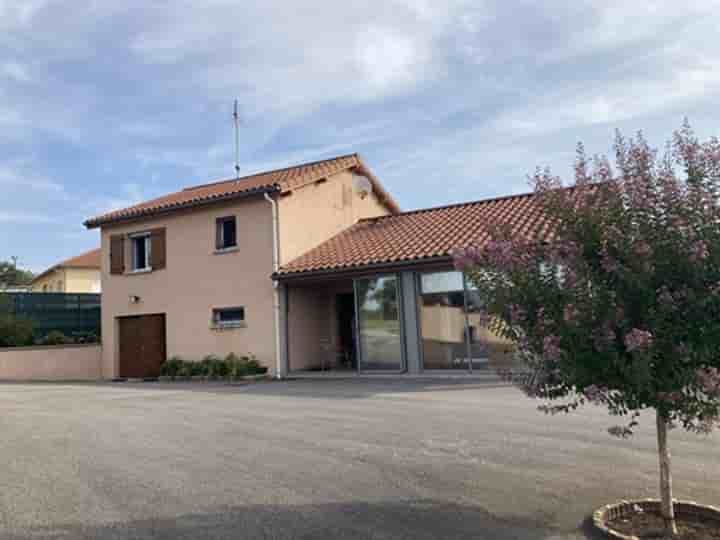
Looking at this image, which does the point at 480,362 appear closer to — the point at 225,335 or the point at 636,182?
the point at 225,335

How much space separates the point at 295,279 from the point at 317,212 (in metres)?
3.05

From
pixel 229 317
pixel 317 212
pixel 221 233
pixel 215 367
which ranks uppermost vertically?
pixel 317 212

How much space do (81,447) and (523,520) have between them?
5.70m

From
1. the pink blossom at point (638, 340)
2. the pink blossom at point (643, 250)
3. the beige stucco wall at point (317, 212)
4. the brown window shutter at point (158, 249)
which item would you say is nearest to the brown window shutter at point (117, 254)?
the brown window shutter at point (158, 249)

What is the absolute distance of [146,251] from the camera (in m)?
21.4

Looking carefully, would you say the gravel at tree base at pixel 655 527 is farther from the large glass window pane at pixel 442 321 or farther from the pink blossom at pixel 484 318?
the large glass window pane at pixel 442 321

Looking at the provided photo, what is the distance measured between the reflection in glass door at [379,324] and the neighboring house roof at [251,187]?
3871 mm

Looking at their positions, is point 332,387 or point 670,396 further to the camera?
Answer: point 332,387

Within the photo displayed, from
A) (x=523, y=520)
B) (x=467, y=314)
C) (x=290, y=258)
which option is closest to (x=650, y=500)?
(x=523, y=520)

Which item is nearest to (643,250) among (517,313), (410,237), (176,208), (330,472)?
(517,313)

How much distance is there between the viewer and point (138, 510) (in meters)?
5.54

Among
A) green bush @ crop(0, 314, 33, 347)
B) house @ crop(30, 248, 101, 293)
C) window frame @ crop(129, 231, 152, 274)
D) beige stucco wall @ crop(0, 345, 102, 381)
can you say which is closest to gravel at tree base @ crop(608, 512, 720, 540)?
window frame @ crop(129, 231, 152, 274)

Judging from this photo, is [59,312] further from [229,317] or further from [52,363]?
[229,317]

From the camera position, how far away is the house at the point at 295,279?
1631 centimetres
